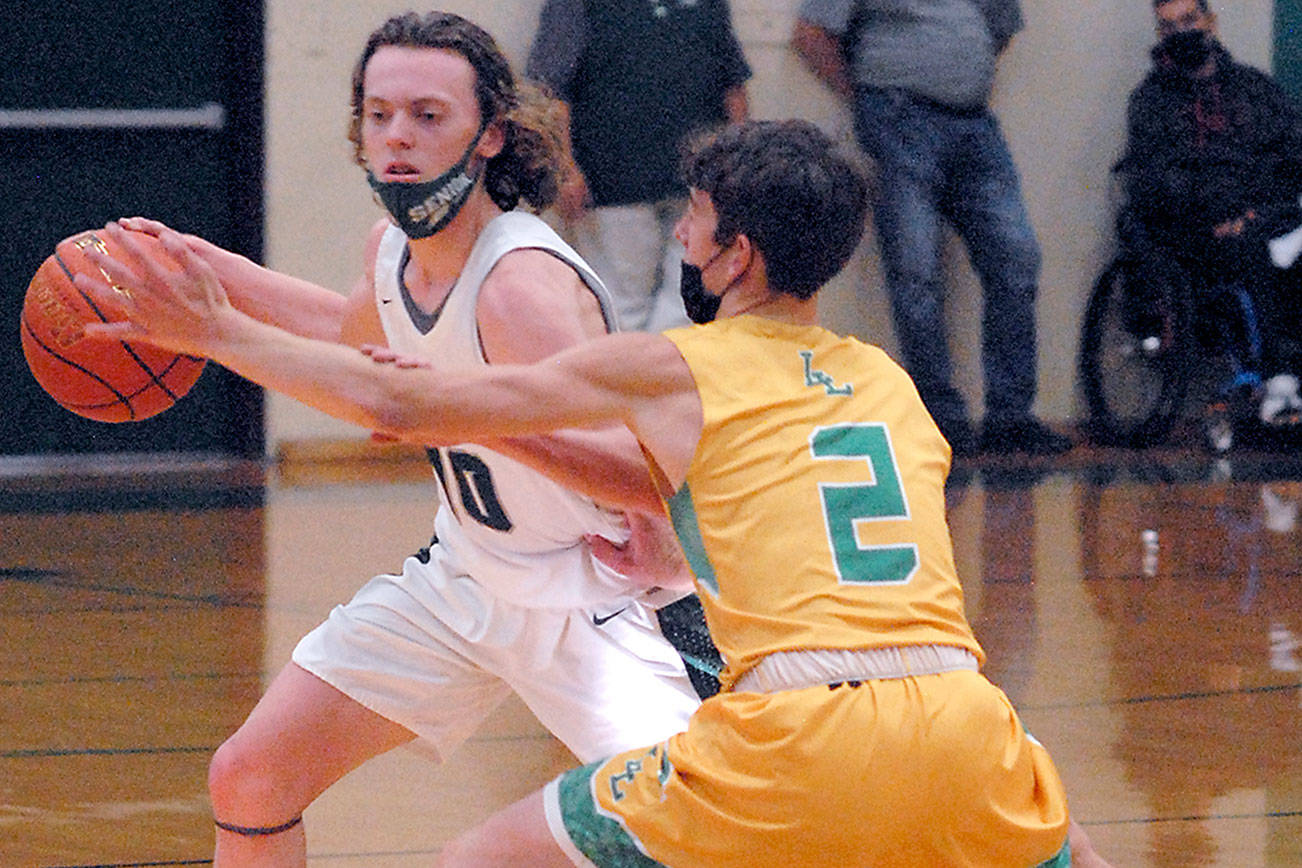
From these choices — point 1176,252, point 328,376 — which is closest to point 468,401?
point 328,376

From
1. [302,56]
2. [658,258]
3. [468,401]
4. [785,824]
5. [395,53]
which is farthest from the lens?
[302,56]

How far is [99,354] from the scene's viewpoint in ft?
9.21

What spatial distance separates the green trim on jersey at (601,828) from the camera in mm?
1987

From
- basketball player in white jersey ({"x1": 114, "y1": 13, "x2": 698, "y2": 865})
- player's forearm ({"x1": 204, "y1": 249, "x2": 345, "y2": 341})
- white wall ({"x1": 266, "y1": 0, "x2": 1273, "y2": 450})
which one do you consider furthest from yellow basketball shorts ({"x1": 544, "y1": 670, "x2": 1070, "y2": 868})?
white wall ({"x1": 266, "y1": 0, "x2": 1273, "y2": 450})

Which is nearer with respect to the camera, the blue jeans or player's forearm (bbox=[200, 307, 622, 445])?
player's forearm (bbox=[200, 307, 622, 445])

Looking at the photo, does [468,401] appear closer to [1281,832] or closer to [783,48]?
[1281,832]

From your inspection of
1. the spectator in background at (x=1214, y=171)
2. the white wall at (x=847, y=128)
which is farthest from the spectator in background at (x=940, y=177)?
the spectator in background at (x=1214, y=171)

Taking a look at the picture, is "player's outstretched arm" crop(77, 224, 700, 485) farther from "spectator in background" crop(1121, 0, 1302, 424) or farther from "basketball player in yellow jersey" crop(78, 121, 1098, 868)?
"spectator in background" crop(1121, 0, 1302, 424)

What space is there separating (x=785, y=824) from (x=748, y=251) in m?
0.62

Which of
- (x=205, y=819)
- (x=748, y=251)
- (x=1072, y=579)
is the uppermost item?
(x=748, y=251)

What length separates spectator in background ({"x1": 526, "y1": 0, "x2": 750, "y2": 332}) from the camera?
668 cm

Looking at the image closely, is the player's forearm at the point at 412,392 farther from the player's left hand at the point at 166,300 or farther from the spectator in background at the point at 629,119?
the spectator in background at the point at 629,119

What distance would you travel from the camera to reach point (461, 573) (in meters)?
2.60

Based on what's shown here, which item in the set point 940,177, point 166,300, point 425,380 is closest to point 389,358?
point 425,380
